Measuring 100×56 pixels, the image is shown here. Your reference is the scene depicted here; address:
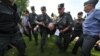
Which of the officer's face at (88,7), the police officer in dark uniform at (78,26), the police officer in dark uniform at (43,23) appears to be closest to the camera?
the officer's face at (88,7)

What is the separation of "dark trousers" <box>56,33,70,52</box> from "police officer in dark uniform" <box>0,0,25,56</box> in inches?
181

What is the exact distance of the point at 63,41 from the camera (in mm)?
13828

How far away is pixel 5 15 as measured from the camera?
8.72 metres

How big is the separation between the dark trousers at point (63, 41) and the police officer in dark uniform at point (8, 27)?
4591 mm

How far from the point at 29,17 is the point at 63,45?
3403 millimetres

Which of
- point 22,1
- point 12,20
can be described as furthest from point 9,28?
point 22,1

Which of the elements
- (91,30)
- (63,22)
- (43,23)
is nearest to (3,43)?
(91,30)

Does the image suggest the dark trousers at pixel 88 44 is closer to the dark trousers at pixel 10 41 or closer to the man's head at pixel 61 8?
the dark trousers at pixel 10 41

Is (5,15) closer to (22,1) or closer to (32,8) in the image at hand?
(32,8)

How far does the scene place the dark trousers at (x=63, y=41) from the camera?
13438mm

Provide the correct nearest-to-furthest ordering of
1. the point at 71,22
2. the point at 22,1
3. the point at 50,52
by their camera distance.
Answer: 1. the point at 71,22
2. the point at 50,52
3. the point at 22,1

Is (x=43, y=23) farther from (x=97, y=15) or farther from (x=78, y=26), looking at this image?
(x=97, y=15)

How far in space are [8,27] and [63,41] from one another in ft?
17.5

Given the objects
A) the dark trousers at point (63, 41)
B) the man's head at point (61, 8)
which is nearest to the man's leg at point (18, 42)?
the man's head at point (61, 8)
